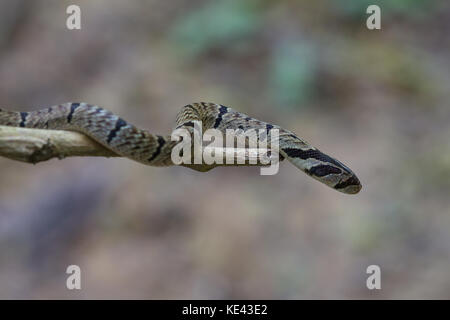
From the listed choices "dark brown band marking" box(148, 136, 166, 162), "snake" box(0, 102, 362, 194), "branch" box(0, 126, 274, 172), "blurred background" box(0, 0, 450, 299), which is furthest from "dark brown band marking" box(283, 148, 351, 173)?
"blurred background" box(0, 0, 450, 299)

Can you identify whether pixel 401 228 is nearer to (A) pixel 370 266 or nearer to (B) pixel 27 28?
(A) pixel 370 266

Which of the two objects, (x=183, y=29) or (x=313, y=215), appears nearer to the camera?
(x=313, y=215)

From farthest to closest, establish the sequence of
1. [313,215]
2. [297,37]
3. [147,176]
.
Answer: [297,37] < [147,176] < [313,215]

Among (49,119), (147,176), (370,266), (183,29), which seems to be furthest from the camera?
(183,29)

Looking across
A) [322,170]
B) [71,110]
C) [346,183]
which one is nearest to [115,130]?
[71,110]

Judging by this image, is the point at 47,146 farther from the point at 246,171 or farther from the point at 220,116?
the point at 246,171

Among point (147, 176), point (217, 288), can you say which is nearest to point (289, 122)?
point (147, 176)

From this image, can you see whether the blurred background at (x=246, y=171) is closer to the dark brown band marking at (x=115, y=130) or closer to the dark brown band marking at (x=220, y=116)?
the dark brown band marking at (x=220, y=116)
